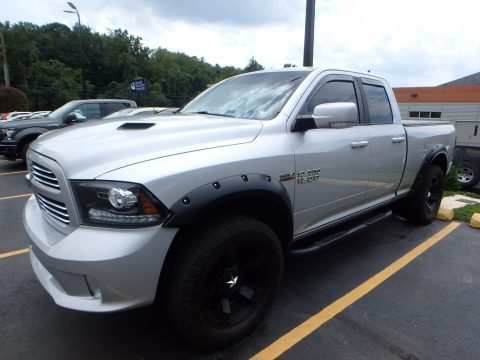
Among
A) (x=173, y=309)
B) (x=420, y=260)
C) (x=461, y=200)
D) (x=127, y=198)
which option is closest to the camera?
(x=127, y=198)

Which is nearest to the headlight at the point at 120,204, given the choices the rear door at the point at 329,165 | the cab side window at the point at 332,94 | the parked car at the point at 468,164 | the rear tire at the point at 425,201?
the rear door at the point at 329,165

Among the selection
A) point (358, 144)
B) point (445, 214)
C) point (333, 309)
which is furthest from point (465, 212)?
point (333, 309)

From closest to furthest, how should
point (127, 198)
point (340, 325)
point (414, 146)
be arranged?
point (127, 198)
point (340, 325)
point (414, 146)

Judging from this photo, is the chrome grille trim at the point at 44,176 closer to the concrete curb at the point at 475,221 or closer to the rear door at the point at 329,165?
the rear door at the point at 329,165

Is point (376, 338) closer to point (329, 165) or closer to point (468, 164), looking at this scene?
point (329, 165)

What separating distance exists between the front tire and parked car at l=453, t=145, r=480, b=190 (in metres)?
9.54

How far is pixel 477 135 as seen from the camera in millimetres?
13242

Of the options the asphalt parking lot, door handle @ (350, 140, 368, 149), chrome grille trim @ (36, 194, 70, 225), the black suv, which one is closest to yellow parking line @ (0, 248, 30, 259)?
the asphalt parking lot

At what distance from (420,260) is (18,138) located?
29.7 feet

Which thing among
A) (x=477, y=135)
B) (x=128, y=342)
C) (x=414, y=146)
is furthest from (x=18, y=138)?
(x=477, y=135)

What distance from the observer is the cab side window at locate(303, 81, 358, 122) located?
117 inches

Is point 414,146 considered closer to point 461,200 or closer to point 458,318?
point 458,318

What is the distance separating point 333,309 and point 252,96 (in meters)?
1.88

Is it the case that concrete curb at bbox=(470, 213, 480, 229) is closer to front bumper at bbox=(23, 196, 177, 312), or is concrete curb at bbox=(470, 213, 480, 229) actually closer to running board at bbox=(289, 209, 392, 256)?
running board at bbox=(289, 209, 392, 256)
